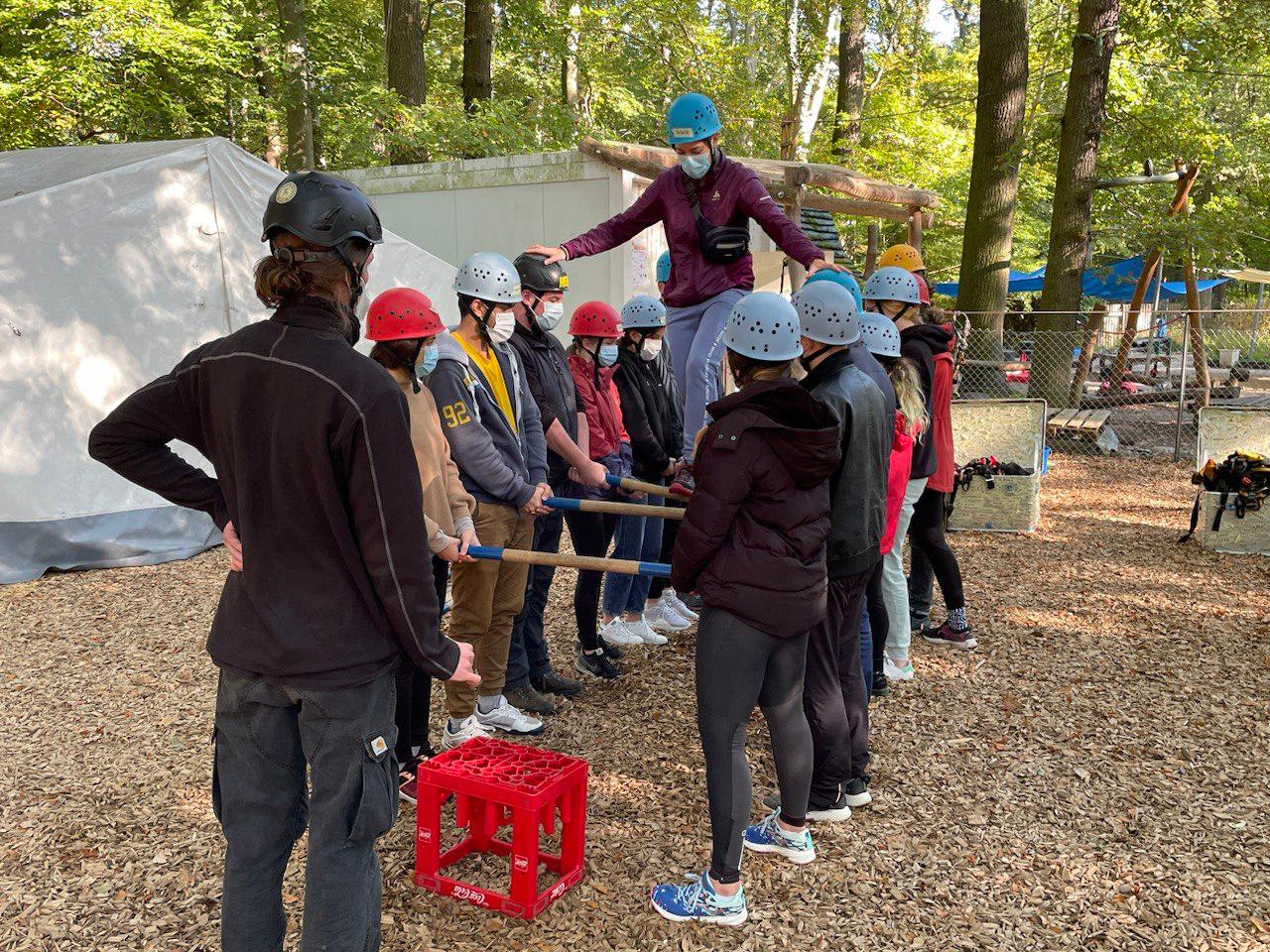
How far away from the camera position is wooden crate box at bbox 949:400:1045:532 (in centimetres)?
891

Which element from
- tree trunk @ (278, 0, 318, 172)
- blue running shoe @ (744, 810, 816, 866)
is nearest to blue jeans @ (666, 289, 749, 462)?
blue running shoe @ (744, 810, 816, 866)

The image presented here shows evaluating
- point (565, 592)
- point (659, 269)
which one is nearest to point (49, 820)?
point (565, 592)

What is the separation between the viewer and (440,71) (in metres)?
29.2

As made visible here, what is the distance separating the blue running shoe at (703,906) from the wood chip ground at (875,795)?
0.16 ft

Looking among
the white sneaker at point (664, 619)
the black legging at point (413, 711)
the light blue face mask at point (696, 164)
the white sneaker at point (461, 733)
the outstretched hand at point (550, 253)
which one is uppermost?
the light blue face mask at point (696, 164)

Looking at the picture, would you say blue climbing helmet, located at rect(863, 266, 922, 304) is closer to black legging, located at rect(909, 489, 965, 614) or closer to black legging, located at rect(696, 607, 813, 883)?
black legging, located at rect(909, 489, 965, 614)

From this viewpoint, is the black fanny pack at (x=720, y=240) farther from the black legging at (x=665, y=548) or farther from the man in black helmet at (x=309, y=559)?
the man in black helmet at (x=309, y=559)

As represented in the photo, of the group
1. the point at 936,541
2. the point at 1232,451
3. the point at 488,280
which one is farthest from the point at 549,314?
the point at 1232,451

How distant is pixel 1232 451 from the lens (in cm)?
878

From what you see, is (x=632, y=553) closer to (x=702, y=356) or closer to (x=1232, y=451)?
(x=702, y=356)

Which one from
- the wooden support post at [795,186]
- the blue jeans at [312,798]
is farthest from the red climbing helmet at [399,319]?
the wooden support post at [795,186]

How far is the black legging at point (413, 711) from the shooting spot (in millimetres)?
4060

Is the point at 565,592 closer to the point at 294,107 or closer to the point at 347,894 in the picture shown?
the point at 347,894

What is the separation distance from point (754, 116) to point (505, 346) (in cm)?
1938
